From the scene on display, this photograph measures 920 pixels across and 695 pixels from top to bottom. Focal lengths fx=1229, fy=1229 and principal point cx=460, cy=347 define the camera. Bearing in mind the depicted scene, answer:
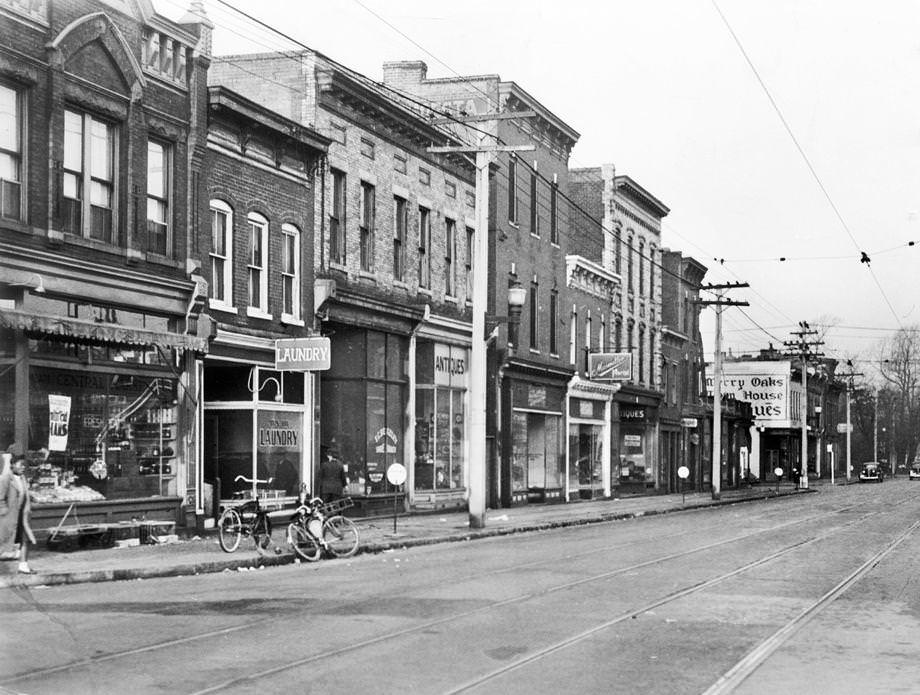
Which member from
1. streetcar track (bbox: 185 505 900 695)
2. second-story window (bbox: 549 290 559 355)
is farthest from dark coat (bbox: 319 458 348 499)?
second-story window (bbox: 549 290 559 355)

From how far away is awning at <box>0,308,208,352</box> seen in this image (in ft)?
59.2

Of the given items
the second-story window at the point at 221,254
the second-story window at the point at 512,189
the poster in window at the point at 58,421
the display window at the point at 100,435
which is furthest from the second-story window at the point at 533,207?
the poster in window at the point at 58,421

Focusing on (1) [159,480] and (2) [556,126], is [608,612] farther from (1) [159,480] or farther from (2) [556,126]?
(2) [556,126]

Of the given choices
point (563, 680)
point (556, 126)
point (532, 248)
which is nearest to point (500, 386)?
point (532, 248)

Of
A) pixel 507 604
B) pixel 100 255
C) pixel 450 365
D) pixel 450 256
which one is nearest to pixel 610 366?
pixel 450 365

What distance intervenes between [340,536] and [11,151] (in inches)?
314

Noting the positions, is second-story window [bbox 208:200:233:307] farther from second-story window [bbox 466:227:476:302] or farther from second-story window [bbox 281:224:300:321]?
second-story window [bbox 466:227:476:302]

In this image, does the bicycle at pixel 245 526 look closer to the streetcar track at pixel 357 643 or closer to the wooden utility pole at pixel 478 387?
the streetcar track at pixel 357 643

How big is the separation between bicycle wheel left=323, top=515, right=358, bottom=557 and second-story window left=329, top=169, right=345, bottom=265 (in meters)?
8.70

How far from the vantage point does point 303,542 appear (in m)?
19.5

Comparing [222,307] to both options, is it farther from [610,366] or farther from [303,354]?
[610,366]

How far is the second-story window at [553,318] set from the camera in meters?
42.1

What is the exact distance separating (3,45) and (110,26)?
2568 mm

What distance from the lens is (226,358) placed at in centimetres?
2381
